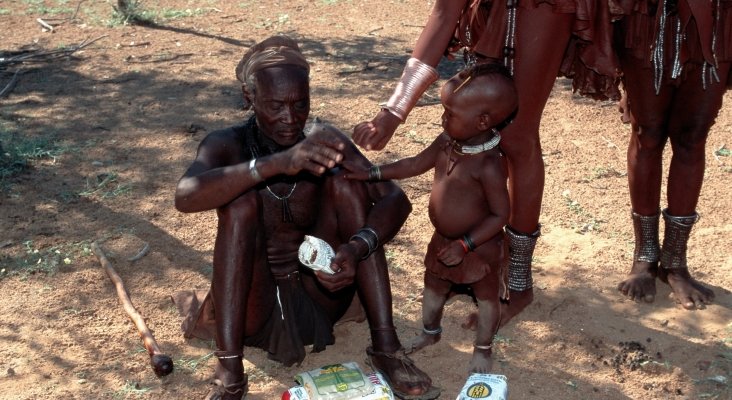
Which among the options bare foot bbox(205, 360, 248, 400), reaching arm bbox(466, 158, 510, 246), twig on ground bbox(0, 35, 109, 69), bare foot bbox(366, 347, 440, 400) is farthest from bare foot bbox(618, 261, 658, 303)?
twig on ground bbox(0, 35, 109, 69)

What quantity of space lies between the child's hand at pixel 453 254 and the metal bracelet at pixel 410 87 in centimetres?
57

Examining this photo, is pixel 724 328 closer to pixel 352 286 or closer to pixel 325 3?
pixel 352 286

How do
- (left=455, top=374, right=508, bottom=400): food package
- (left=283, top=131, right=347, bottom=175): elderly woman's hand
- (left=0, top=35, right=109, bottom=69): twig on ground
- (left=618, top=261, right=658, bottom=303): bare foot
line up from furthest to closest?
1. (left=0, top=35, right=109, bottom=69): twig on ground
2. (left=618, top=261, right=658, bottom=303): bare foot
3. (left=455, top=374, right=508, bottom=400): food package
4. (left=283, top=131, right=347, bottom=175): elderly woman's hand

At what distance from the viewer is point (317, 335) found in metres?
3.83

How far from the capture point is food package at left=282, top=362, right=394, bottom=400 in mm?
3314

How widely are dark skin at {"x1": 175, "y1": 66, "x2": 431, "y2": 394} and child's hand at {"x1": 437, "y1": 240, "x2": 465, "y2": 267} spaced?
0.26 metres

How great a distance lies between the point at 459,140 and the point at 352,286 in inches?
32.1

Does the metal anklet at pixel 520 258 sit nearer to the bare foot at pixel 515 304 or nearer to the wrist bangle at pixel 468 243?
the bare foot at pixel 515 304

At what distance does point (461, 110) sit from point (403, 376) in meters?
1.10

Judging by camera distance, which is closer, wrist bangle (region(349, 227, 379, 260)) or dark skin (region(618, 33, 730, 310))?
wrist bangle (region(349, 227, 379, 260))

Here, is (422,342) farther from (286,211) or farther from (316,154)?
(316,154)

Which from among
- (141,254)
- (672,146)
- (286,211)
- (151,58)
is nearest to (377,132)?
(286,211)

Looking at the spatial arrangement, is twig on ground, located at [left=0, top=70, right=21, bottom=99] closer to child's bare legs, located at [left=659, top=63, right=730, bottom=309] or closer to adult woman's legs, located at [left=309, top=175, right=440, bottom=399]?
adult woman's legs, located at [left=309, top=175, right=440, bottom=399]

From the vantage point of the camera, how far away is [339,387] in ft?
11.0
